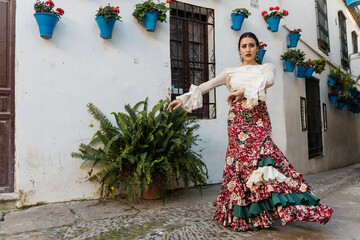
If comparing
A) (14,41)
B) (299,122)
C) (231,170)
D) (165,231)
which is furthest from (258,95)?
(299,122)

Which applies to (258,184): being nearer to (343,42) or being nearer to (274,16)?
(274,16)

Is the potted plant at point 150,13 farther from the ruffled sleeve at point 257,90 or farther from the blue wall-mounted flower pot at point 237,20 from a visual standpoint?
the ruffled sleeve at point 257,90

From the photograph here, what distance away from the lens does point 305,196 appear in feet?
7.77

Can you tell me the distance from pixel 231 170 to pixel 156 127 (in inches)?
45.9

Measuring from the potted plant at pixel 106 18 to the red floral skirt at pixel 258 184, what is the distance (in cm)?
218

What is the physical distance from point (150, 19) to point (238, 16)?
1.73m

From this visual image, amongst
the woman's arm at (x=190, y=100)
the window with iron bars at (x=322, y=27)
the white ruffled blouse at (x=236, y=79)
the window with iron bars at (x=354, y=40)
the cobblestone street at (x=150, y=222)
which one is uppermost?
the window with iron bars at (x=354, y=40)

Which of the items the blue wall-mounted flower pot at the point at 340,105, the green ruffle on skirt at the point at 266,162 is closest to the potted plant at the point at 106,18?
the green ruffle on skirt at the point at 266,162

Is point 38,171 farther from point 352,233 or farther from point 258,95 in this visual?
point 352,233

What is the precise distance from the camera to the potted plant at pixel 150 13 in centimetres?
415

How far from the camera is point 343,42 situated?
11039 millimetres

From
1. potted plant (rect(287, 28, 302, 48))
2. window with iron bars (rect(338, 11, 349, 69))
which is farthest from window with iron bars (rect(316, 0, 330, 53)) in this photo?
potted plant (rect(287, 28, 302, 48))

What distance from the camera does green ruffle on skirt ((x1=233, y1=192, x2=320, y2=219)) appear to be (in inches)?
91.7

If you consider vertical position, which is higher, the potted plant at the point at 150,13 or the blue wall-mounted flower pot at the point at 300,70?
the potted plant at the point at 150,13
